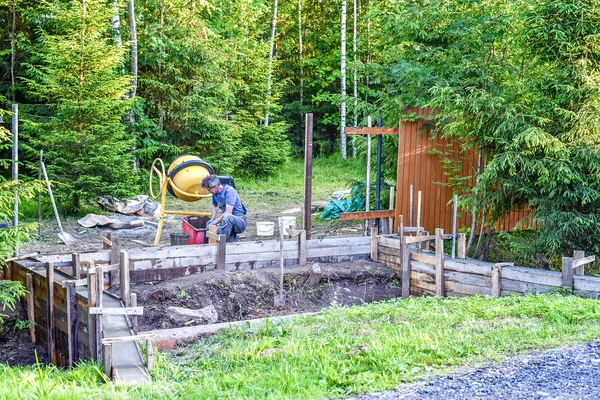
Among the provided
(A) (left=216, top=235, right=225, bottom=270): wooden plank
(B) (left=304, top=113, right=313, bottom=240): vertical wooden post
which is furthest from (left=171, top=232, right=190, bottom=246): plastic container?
(B) (left=304, top=113, right=313, bottom=240): vertical wooden post

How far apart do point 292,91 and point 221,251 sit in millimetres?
22693

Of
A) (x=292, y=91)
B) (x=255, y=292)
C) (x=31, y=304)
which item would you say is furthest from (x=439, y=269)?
(x=292, y=91)

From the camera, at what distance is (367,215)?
11727 millimetres

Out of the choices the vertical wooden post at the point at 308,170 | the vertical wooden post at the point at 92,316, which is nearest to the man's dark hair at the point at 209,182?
the vertical wooden post at the point at 308,170

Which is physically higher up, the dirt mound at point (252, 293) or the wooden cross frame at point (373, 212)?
the wooden cross frame at point (373, 212)

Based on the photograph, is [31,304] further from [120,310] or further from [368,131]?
[368,131]

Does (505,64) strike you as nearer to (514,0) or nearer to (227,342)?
(514,0)


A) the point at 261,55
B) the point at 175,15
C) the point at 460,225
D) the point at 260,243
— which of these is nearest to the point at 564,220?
the point at 460,225

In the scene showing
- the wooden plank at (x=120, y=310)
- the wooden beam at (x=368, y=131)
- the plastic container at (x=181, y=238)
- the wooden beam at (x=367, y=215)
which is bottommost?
the plastic container at (x=181, y=238)

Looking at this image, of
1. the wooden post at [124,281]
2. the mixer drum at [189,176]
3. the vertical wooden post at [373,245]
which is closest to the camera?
the wooden post at [124,281]

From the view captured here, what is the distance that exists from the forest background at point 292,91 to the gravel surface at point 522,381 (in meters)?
4.09

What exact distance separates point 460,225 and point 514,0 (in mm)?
3982

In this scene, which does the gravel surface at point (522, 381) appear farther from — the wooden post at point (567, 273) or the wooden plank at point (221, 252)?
the wooden plank at point (221, 252)

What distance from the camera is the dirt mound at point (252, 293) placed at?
7.93 m
